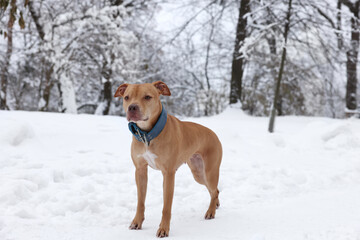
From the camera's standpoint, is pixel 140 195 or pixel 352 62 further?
pixel 352 62

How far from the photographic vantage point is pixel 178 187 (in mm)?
4668

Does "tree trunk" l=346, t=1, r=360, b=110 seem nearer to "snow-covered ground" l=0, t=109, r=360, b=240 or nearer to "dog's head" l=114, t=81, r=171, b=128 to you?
"snow-covered ground" l=0, t=109, r=360, b=240

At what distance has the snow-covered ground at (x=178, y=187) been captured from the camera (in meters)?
2.97

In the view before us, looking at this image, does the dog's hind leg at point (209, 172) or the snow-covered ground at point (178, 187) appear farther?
the dog's hind leg at point (209, 172)

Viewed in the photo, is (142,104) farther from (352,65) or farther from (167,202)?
(352,65)

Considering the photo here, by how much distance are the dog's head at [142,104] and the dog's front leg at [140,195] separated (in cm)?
55

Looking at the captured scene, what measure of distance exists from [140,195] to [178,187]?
1.62 metres

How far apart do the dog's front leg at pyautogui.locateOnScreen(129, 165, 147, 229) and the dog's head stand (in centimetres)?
55

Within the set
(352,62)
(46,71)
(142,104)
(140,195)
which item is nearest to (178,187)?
(140,195)

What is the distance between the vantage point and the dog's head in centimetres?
261

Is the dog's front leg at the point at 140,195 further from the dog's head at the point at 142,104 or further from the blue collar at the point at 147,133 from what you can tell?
the dog's head at the point at 142,104

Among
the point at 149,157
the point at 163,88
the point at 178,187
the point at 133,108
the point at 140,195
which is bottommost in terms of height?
the point at 178,187

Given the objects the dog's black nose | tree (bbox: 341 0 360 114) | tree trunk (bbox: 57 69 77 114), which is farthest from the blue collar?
tree (bbox: 341 0 360 114)

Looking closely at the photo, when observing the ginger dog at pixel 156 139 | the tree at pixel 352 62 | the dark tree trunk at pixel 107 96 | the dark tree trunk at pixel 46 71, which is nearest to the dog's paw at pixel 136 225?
the ginger dog at pixel 156 139
